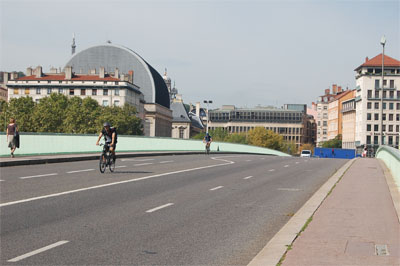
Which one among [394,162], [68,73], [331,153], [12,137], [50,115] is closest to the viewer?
[394,162]

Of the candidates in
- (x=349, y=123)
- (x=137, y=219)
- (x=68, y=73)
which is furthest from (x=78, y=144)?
(x=349, y=123)

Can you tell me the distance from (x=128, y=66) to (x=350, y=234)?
18748cm

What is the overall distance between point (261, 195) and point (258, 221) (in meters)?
4.48

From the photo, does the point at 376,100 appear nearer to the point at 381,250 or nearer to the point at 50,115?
the point at 50,115

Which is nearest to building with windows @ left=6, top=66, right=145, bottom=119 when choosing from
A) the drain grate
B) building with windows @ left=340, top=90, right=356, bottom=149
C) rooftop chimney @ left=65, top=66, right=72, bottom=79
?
rooftop chimney @ left=65, top=66, right=72, bottom=79

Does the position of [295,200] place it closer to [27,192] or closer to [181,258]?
[27,192]

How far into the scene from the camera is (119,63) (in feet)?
632

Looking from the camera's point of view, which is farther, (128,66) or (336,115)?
(128,66)

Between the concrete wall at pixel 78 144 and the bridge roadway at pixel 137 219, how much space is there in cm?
1164

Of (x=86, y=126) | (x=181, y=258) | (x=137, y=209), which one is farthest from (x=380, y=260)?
(x=86, y=126)

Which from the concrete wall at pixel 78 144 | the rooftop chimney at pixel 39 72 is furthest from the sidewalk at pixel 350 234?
the rooftop chimney at pixel 39 72

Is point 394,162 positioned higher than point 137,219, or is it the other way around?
point 394,162

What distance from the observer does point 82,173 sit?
20.1 m

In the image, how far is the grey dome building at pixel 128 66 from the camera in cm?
18950
